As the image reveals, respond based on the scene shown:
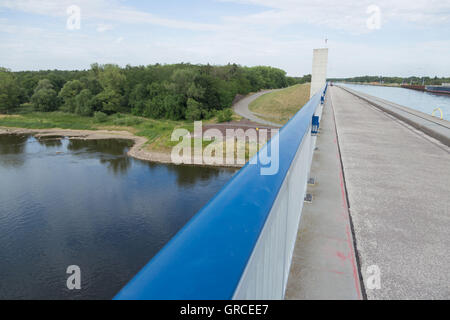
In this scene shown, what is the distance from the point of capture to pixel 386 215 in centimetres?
399

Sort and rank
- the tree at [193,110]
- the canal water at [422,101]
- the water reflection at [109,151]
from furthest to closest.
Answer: the tree at [193,110] < the water reflection at [109,151] < the canal water at [422,101]

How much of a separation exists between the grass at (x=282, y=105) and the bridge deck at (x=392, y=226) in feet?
173

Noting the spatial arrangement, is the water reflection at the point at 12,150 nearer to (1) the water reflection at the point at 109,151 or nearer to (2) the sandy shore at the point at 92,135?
(2) the sandy shore at the point at 92,135

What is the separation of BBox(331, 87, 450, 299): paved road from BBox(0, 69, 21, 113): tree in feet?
292

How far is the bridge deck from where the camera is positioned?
2.60 metres

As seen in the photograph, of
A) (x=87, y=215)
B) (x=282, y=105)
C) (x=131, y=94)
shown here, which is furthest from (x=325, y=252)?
(x=131, y=94)

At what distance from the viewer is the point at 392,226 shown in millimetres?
3693

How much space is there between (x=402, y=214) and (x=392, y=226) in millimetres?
474

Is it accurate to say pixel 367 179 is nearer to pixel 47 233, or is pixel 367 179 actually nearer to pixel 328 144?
pixel 328 144

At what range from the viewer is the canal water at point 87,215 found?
57.9 ft

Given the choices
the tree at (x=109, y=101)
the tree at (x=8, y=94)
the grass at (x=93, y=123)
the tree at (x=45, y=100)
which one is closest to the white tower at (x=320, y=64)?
the grass at (x=93, y=123)

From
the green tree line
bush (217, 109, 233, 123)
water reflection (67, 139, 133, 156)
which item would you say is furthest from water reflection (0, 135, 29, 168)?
bush (217, 109, 233, 123)
